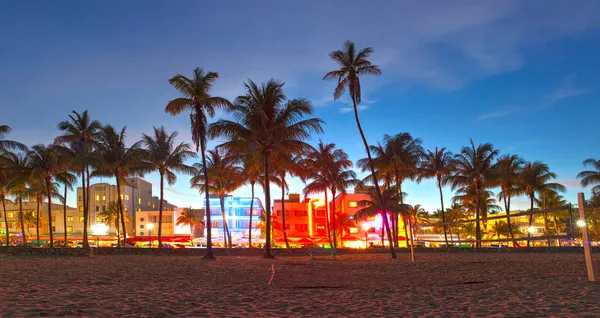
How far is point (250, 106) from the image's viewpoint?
27.0 m

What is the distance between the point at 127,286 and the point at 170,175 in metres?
28.2

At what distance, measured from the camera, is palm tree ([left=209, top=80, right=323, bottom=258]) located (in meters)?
26.6

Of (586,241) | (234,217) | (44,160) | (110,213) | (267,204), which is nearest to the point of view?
(586,241)

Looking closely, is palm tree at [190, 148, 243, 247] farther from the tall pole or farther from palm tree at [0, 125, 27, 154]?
the tall pole

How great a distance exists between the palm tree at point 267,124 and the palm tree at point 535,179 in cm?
3086

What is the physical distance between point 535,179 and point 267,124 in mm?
34720

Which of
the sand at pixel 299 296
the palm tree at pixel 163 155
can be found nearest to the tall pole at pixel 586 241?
the sand at pixel 299 296

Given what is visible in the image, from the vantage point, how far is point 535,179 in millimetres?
48188

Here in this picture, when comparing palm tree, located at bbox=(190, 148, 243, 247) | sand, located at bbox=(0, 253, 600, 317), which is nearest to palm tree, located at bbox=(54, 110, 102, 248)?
palm tree, located at bbox=(190, 148, 243, 247)

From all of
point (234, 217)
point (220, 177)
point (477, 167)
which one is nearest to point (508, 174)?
point (477, 167)

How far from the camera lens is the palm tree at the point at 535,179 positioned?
48.1 metres

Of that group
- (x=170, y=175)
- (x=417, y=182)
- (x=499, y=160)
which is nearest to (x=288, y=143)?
(x=170, y=175)

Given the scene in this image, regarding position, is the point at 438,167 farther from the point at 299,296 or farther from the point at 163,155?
the point at 299,296

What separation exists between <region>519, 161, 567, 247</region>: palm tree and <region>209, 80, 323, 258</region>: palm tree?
3086 cm
